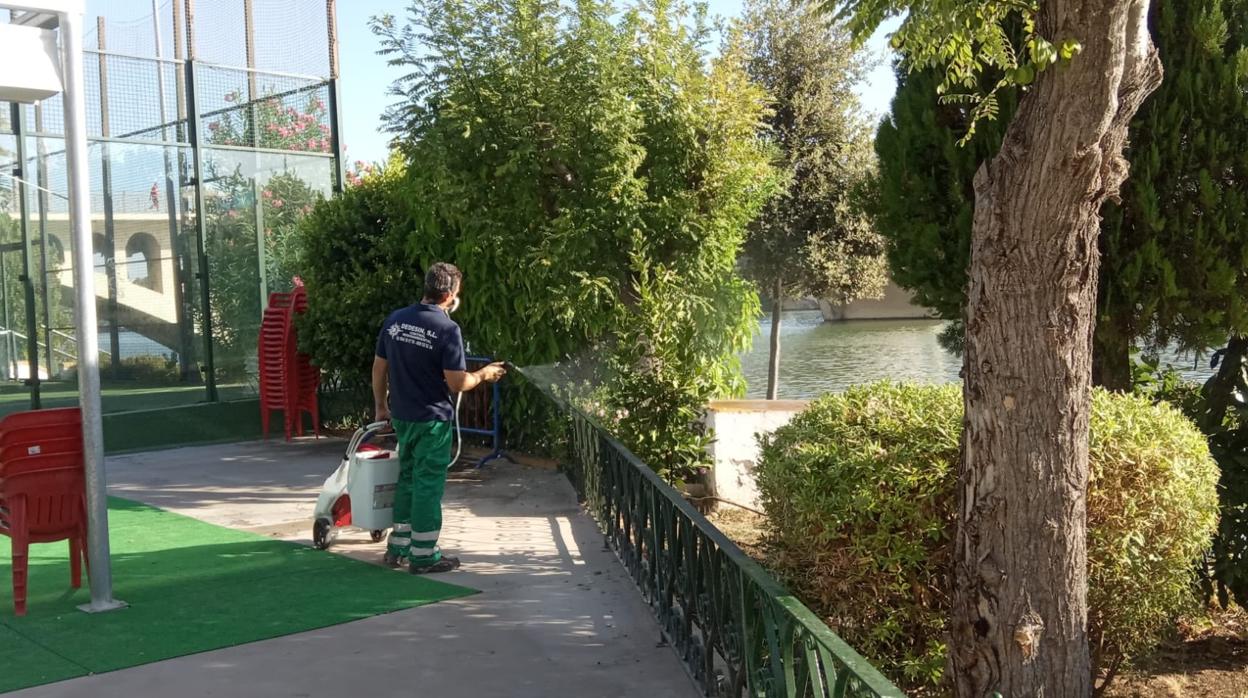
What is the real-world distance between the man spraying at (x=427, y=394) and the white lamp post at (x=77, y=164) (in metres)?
1.58

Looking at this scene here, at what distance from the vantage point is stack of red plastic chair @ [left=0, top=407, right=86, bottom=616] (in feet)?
18.9

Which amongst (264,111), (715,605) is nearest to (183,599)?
(715,605)

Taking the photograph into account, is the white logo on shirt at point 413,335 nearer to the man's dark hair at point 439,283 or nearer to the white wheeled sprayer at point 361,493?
the man's dark hair at point 439,283

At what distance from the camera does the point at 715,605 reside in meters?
4.40

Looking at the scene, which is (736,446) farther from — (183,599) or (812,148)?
(812,148)

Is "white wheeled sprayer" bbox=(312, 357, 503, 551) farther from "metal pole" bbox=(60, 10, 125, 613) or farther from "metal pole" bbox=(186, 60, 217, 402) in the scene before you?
"metal pole" bbox=(186, 60, 217, 402)

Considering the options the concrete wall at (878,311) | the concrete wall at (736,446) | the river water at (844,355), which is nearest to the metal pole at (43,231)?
the concrete wall at (736,446)

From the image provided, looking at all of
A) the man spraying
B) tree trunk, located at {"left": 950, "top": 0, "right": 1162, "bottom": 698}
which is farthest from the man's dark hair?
tree trunk, located at {"left": 950, "top": 0, "right": 1162, "bottom": 698}

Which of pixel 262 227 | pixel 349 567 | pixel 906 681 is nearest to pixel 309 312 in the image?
pixel 262 227

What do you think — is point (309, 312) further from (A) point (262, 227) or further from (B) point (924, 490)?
(B) point (924, 490)

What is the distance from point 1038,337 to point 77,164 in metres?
4.66

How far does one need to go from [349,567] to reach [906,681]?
11.7 ft

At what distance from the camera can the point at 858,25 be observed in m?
3.93

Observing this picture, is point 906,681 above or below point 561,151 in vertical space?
below
